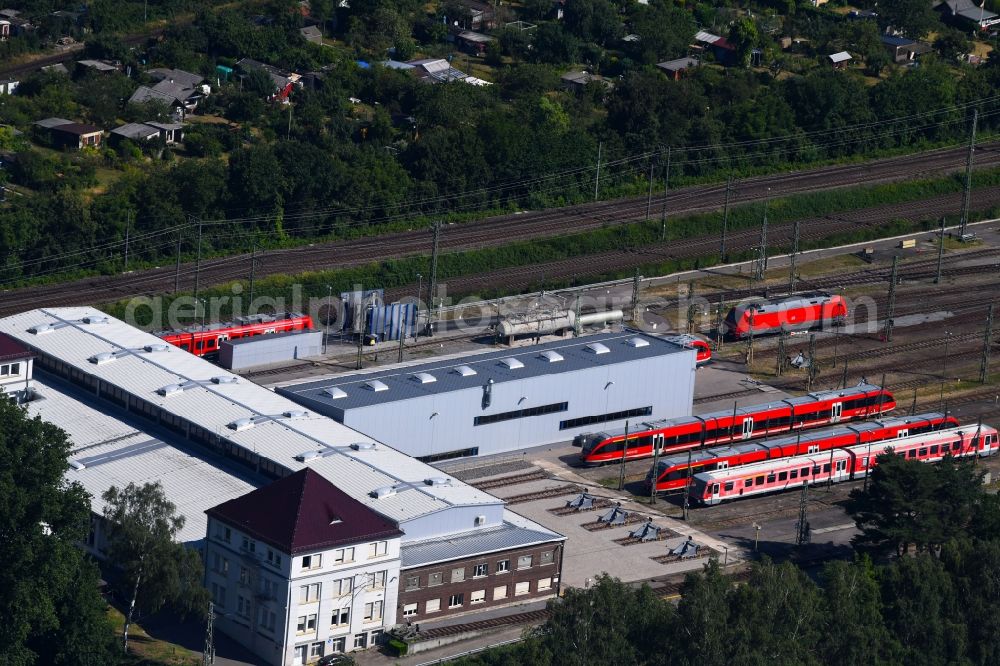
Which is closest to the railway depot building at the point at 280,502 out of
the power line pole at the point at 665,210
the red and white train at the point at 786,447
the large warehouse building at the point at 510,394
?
the large warehouse building at the point at 510,394

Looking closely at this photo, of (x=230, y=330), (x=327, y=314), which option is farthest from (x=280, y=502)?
(x=327, y=314)

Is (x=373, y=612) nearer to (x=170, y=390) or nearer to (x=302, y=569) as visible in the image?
(x=302, y=569)

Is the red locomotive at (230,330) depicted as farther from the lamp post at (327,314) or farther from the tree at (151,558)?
the tree at (151,558)

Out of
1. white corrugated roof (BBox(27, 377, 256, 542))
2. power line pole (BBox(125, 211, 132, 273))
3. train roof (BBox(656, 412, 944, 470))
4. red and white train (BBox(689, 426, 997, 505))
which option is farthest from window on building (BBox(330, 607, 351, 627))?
power line pole (BBox(125, 211, 132, 273))

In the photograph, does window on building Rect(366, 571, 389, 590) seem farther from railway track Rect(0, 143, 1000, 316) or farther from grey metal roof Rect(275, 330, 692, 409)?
railway track Rect(0, 143, 1000, 316)

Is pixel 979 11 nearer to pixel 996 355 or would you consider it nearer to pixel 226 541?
pixel 996 355
